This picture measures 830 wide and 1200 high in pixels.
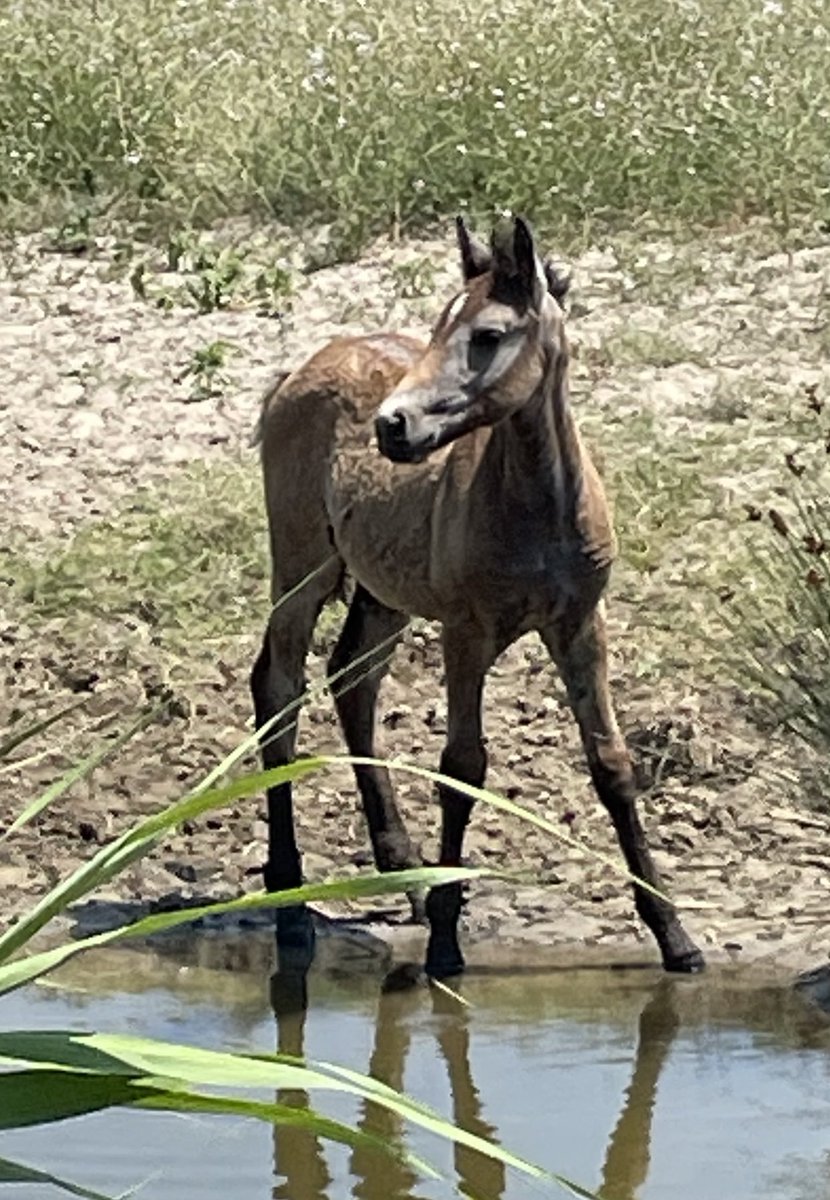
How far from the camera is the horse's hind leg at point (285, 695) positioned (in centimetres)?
771

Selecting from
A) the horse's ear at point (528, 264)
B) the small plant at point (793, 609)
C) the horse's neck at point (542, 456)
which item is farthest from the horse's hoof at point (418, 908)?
the horse's ear at point (528, 264)

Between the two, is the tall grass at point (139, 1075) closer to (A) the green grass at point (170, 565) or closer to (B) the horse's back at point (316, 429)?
(B) the horse's back at point (316, 429)

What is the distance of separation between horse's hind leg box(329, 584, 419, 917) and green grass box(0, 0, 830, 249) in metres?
4.68

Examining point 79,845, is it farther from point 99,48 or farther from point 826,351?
point 99,48

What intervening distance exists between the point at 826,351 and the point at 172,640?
309cm

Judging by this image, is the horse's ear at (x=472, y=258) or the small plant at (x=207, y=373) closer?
the horse's ear at (x=472, y=258)

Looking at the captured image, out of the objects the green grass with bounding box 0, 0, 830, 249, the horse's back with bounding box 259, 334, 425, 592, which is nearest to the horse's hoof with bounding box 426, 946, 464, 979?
the horse's back with bounding box 259, 334, 425, 592

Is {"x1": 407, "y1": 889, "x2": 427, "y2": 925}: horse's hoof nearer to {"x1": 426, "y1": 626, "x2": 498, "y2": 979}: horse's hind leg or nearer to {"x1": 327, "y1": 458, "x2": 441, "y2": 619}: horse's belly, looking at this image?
{"x1": 426, "y1": 626, "x2": 498, "y2": 979}: horse's hind leg

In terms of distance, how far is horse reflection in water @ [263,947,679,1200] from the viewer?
5.72m

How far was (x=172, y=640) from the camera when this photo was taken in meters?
9.41

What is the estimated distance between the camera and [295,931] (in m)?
7.59

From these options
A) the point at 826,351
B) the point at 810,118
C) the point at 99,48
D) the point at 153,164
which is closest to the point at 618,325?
the point at 826,351

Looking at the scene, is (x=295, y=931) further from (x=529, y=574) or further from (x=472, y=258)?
(x=472, y=258)

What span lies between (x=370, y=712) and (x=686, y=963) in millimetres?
1272
